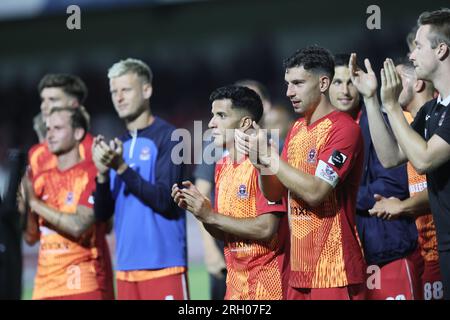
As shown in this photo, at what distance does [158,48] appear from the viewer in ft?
36.5

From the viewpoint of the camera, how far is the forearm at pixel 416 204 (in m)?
4.34

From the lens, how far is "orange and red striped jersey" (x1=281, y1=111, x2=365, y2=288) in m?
3.76

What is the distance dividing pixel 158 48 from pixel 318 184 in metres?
7.75

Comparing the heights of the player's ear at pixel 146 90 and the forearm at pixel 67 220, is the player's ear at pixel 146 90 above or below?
above

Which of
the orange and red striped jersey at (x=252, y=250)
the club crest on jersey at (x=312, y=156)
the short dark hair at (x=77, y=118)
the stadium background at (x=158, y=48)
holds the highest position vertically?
the stadium background at (x=158, y=48)

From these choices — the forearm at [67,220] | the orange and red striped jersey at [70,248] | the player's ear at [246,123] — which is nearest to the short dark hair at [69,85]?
the orange and red striped jersey at [70,248]

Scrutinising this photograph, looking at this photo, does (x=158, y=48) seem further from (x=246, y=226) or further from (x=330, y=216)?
(x=330, y=216)

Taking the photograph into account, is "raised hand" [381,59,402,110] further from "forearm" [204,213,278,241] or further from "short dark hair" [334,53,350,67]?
"short dark hair" [334,53,350,67]

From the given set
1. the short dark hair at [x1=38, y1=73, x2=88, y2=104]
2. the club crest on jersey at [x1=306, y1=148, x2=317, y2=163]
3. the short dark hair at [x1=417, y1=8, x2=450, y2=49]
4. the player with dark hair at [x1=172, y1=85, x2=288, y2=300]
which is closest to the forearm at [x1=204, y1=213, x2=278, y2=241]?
the player with dark hair at [x1=172, y1=85, x2=288, y2=300]

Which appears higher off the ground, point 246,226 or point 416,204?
point 416,204

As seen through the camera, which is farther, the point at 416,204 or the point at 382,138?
the point at 416,204

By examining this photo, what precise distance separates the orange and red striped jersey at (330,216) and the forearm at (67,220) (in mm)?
1739

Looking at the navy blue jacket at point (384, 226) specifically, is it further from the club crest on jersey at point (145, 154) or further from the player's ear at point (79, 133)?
the player's ear at point (79, 133)

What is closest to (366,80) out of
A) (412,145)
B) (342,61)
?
(412,145)
